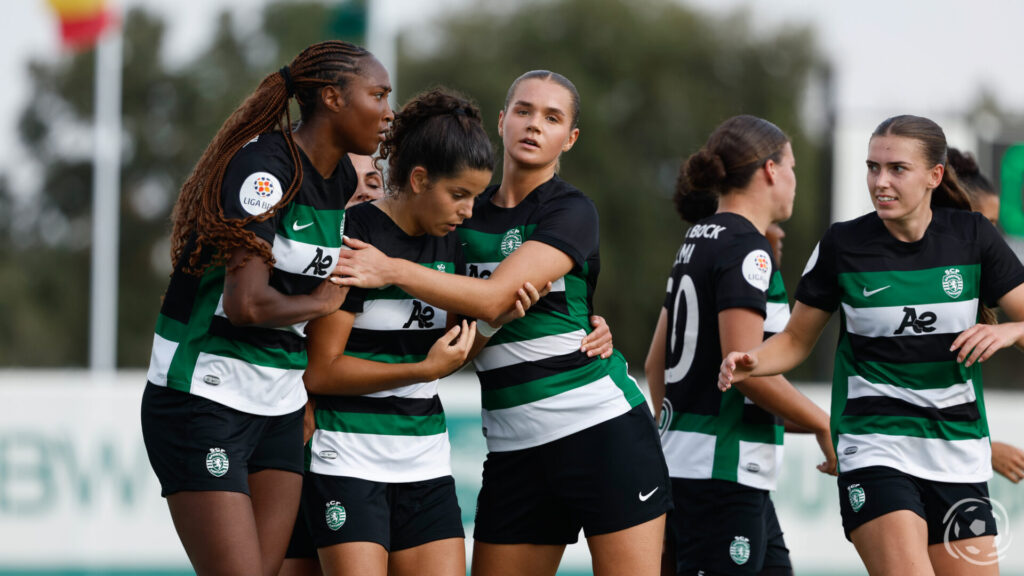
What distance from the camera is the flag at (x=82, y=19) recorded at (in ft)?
52.0

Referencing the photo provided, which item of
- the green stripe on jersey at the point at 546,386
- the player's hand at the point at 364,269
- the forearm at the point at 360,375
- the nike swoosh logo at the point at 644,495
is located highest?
the player's hand at the point at 364,269

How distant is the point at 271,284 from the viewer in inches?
140

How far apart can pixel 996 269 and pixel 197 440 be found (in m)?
2.75

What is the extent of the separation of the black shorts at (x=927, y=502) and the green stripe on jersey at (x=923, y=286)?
0.59 m

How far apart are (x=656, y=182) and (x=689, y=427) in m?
26.2

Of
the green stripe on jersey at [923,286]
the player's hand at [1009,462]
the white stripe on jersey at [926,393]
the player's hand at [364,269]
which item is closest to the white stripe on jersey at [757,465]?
the white stripe on jersey at [926,393]

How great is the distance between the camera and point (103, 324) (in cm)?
1454

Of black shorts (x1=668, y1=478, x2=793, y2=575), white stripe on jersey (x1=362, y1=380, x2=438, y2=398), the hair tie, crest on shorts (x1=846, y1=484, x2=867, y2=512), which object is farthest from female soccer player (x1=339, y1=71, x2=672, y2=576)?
the hair tie

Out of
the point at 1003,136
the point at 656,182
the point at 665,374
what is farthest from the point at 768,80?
the point at 665,374

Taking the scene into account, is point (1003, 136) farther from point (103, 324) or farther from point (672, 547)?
point (103, 324)

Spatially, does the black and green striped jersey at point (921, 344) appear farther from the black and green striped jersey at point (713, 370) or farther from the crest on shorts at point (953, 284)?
the black and green striped jersey at point (713, 370)

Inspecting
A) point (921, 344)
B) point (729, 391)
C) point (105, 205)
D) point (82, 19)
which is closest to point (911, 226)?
point (921, 344)

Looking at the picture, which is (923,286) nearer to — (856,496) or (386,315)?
(856,496)

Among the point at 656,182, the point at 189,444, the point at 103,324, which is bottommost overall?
the point at 189,444
